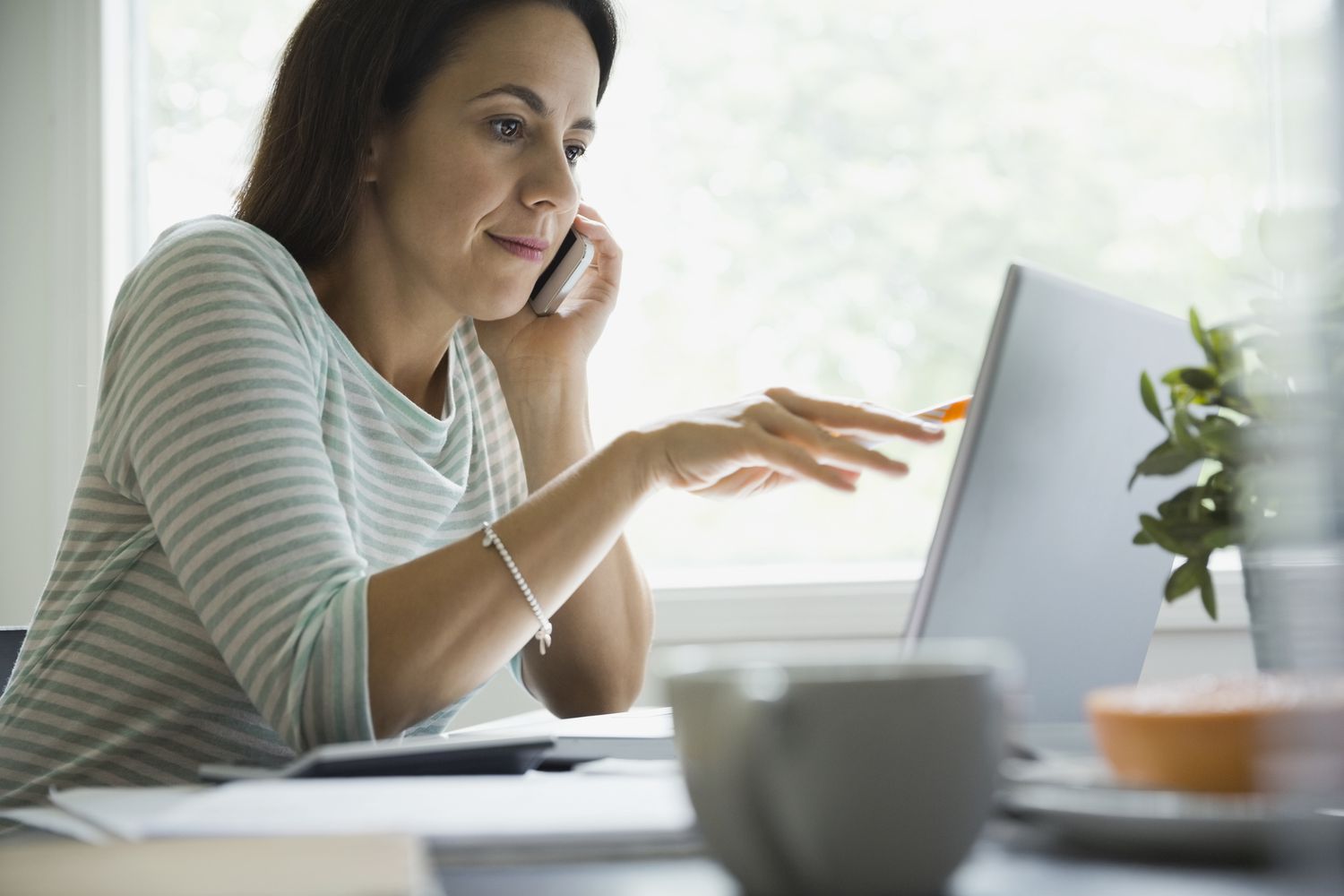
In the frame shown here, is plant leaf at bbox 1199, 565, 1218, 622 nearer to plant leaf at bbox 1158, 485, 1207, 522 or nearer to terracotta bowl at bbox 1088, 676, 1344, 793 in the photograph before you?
plant leaf at bbox 1158, 485, 1207, 522

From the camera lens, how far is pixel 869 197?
7.57 ft

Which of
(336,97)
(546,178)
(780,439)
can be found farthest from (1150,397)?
(336,97)

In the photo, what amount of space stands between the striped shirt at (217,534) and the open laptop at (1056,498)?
0.38 m

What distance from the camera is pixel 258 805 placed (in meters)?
0.55

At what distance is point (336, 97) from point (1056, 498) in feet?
2.81

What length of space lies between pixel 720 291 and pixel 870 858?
1962 mm

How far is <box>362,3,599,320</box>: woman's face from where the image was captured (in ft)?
4.33

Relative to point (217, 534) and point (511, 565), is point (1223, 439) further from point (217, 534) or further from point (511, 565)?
point (217, 534)

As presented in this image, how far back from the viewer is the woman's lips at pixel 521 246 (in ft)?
4.54

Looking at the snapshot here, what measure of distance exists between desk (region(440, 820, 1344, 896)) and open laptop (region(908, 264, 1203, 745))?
261 mm

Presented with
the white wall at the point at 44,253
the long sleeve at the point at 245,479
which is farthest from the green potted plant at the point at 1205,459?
the white wall at the point at 44,253

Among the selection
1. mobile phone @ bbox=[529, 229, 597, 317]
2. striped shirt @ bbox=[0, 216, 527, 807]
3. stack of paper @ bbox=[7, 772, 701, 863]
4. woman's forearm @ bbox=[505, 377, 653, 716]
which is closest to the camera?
stack of paper @ bbox=[7, 772, 701, 863]

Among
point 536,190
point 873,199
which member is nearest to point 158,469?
point 536,190

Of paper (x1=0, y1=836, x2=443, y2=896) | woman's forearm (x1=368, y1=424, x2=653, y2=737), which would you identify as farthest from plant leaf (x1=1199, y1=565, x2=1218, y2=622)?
paper (x1=0, y1=836, x2=443, y2=896)
